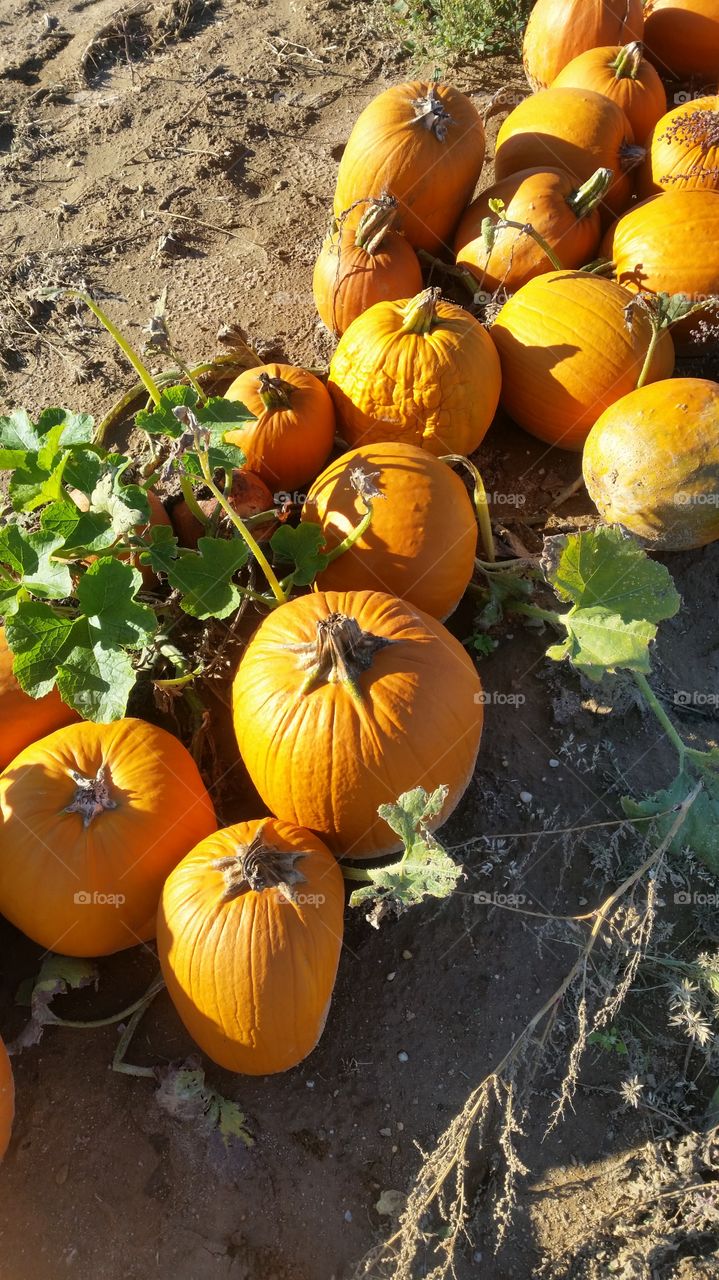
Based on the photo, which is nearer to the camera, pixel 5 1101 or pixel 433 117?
pixel 5 1101

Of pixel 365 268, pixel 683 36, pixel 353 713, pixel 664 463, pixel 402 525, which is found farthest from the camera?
pixel 683 36

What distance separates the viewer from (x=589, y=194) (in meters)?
3.88

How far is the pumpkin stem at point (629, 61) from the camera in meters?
4.32

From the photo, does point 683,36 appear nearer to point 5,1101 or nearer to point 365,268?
point 365,268

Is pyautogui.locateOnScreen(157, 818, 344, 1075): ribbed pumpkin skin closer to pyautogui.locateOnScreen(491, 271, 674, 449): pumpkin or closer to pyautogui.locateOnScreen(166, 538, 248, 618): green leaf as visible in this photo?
pyautogui.locateOnScreen(166, 538, 248, 618): green leaf

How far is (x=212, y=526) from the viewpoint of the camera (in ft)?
10.3

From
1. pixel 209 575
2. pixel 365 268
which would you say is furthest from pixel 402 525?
pixel 365 268

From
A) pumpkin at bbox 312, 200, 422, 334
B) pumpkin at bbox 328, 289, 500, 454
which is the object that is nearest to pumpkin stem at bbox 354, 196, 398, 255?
pumpkin at bbox 312, 200, 422, 334

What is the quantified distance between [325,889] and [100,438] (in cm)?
232

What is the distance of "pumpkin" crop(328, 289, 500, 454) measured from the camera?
3365mm

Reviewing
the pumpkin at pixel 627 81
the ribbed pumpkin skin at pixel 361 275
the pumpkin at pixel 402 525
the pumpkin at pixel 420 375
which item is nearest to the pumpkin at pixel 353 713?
the pumpkin at pixel 402 525

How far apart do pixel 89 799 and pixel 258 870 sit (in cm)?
58

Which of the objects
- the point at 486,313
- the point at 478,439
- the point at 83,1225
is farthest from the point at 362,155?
the point at 83,1225

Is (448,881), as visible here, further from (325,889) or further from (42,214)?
(42,214)
